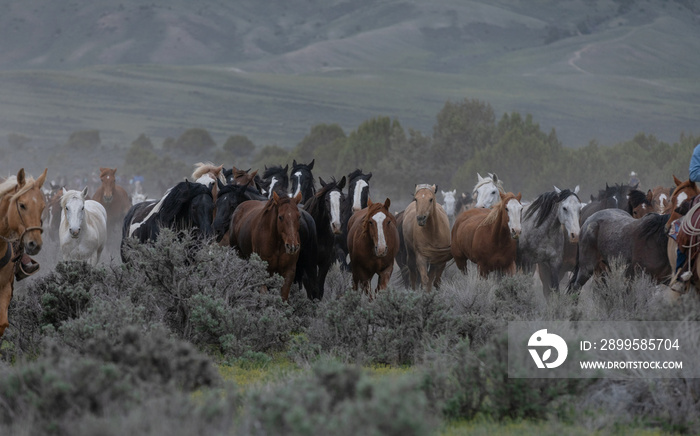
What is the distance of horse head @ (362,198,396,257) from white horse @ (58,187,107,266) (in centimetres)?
492

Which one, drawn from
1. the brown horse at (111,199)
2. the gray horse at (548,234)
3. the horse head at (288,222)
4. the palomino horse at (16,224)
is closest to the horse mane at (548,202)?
the gray horse at (548,234)

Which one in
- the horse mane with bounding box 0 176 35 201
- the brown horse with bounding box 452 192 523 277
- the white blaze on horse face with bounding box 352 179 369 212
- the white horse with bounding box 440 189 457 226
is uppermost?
the horse mane with bounding box 0 176 35 201

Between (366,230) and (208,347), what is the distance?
351cm

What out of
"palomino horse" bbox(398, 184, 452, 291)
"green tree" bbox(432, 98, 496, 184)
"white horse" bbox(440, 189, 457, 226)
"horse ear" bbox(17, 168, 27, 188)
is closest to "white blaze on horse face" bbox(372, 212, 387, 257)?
"palomino horse" bbox(398, 184, 452, 291)

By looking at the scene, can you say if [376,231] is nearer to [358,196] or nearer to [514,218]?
[514,218]

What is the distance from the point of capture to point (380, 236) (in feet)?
40.0

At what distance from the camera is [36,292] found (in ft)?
34.1

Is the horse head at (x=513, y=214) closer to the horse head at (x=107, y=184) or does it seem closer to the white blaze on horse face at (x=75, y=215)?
the white blaze on horse face at (x=75, y=215)

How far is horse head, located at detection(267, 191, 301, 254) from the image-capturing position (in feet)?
37.1

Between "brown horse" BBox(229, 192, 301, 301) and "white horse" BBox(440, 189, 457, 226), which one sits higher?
"brown horse" BBox(229, 192, 301, 301)

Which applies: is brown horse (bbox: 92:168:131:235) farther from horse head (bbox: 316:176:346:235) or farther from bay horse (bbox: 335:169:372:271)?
horse head (bbox: 316:176:346:235)

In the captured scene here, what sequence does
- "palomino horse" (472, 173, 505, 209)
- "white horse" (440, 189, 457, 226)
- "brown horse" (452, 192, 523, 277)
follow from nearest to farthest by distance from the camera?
"brown horse" (452, 192, 523, 277) < "palomino horse" (472, 173, 505, 209) < "white horse" (440, 189, 457, 226)

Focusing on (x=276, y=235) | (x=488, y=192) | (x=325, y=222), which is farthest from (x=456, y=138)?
(x=276, y=235)

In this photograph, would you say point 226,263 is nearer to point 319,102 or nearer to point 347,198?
point 347,198
